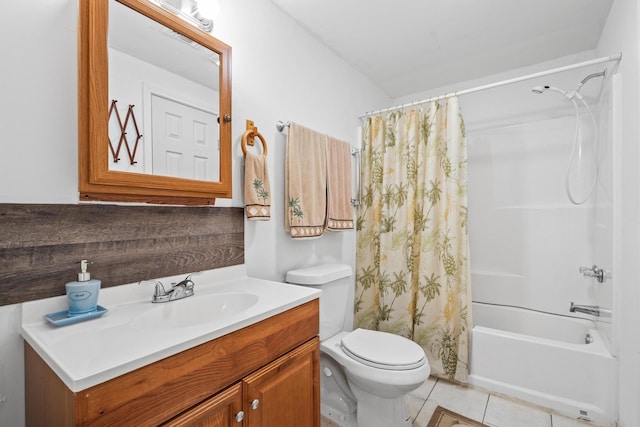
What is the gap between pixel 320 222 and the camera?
6.14 feet

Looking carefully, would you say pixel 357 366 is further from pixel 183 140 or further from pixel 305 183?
pixel 183 140

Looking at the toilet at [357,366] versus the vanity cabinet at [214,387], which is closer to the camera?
the vanity cabinet at [214,387]

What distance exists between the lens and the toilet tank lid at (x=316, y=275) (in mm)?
1639

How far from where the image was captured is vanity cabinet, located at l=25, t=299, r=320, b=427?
25.6 inches

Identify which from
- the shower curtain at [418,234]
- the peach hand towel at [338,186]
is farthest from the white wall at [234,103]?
the shower curtain at [418,234]

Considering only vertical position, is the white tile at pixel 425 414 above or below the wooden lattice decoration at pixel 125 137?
below

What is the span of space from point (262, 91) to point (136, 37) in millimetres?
655

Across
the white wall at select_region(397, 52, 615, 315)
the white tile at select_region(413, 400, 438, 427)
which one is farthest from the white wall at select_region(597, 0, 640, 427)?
the white tile at select_region(413, 400, 438, 427)

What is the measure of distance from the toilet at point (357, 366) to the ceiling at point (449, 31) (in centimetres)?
153

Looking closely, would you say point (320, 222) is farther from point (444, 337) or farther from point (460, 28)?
point (460, 28)

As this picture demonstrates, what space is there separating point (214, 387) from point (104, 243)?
0.62m

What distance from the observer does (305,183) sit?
178cm

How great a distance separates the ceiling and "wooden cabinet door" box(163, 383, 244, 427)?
6.29 ft

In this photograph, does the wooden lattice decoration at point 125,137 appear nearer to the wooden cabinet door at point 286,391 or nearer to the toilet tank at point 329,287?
the wooden cabinet door at point 286,391
